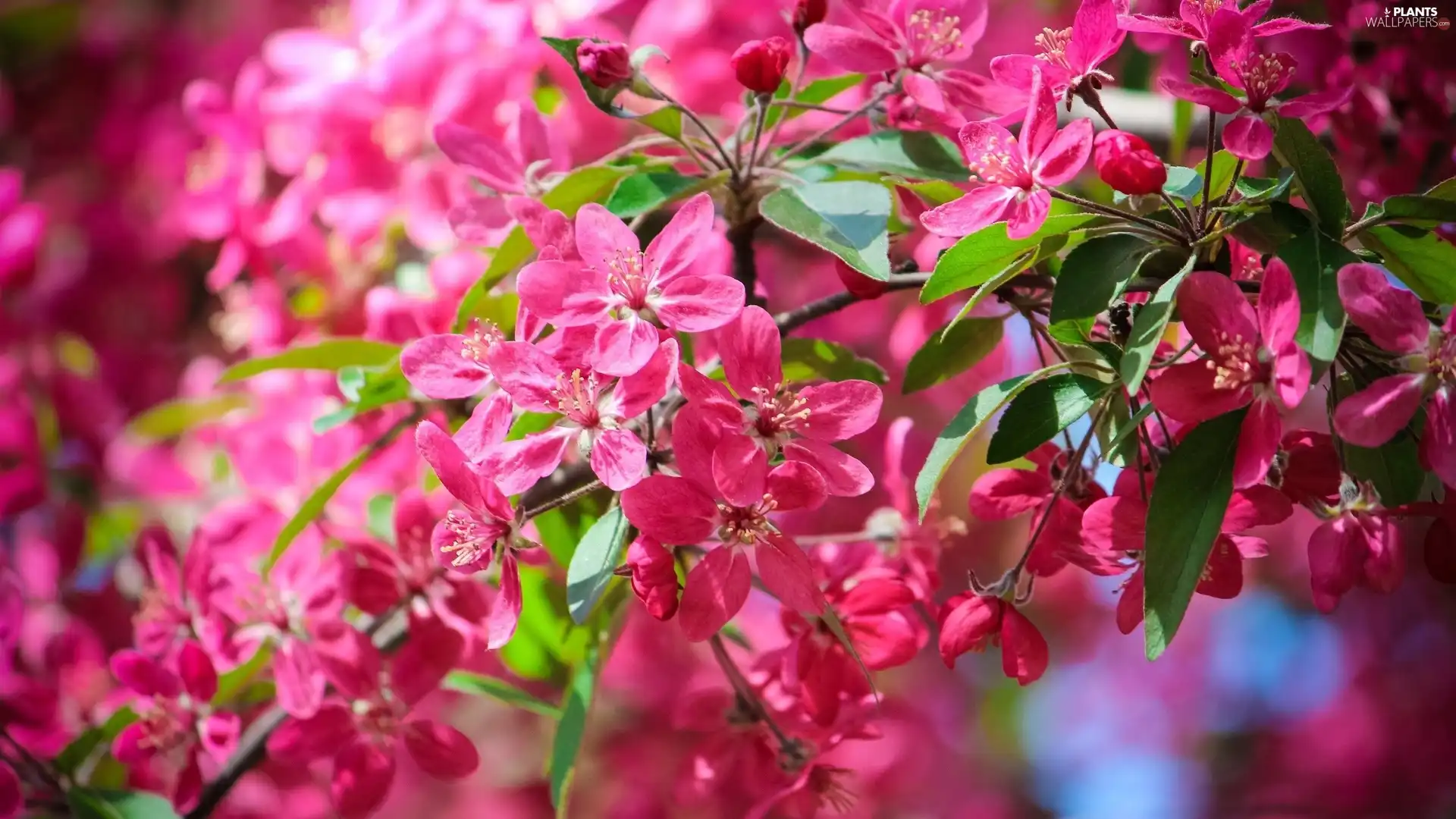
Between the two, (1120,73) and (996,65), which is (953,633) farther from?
(1120,73)

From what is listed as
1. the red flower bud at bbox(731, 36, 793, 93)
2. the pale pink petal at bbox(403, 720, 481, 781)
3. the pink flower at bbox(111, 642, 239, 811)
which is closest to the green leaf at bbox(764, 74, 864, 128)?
the red flower bud at bbox(731, 36, 793, 93)

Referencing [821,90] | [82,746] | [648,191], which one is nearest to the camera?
[648,191]

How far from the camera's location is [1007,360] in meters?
1.29

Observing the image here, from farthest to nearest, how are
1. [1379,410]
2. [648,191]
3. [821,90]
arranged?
[821,90] < [648,191] < [1379,410]

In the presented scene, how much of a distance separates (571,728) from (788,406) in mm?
354

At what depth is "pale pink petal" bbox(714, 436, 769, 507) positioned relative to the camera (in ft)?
2.25

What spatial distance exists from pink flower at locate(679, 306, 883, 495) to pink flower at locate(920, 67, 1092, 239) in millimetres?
117

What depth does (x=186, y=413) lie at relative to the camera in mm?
1520

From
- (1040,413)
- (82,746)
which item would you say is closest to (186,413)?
(82,746)

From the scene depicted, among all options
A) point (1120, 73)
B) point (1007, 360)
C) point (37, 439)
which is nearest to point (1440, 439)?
point (1007, 360)

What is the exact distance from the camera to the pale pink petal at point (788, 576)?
738mm

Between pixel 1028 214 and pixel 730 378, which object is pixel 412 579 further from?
pixel 1028 214

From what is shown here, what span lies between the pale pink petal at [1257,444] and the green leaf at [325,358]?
679 millimetres

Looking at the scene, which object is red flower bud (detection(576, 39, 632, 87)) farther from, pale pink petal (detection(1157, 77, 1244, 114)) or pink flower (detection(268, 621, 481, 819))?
pink flower (detection(268, 621, 481, 819))
